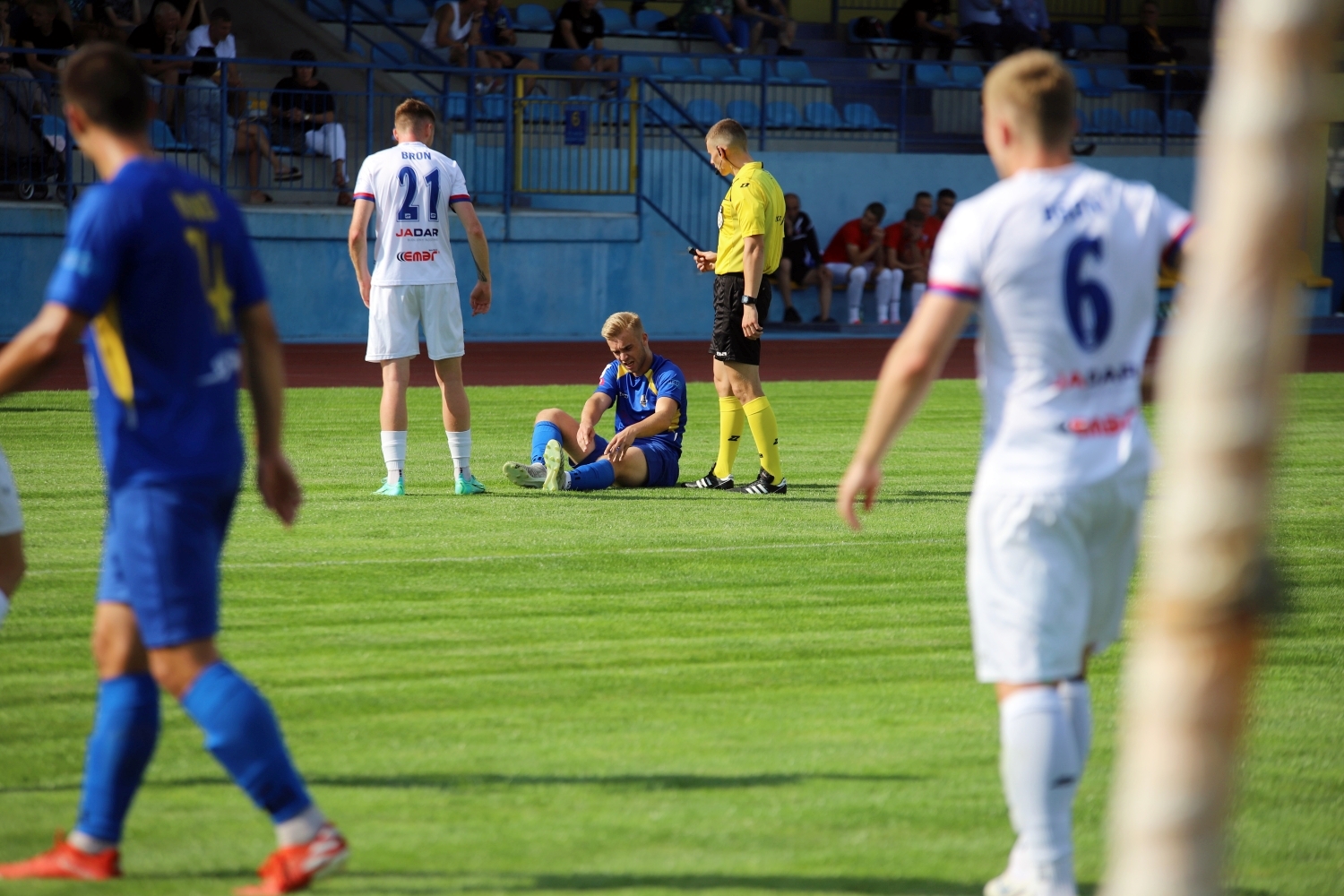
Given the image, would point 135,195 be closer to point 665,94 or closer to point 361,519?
point 361,519

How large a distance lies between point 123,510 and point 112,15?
2095 cm

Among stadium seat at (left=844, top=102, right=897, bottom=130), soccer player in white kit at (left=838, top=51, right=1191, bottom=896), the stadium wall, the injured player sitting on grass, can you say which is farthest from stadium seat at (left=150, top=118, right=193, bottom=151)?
soccer player in white kit at (left=838, top=51, right=1191, bottom=896)

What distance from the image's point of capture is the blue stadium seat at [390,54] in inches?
1017

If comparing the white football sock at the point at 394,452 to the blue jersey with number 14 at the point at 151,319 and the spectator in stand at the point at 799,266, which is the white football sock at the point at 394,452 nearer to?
the blue jersey with number 14 at the point at 151,319

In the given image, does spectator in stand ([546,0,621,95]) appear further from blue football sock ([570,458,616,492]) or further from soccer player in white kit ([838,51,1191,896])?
soccer player in white kit ([838,51,1191,896])

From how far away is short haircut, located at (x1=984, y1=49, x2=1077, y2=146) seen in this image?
3736mm

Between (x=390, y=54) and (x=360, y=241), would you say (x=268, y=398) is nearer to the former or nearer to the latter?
(x=360, y=241)

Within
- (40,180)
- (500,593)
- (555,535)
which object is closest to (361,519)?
(555,535)

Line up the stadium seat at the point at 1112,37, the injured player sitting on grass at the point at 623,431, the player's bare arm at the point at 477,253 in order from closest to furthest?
the player's bare arm at the point at 477,253, the injured player sitting on grass at the point at 623,431, the stadium seat at the point at 1112,37

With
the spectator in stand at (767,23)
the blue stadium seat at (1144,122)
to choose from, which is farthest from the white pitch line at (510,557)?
the blue stadium seat at (1144,122)

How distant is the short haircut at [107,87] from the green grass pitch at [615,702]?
6.11 ft

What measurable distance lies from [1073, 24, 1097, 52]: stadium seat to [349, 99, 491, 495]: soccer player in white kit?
85.2 ft

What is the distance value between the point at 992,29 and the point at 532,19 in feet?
28.6

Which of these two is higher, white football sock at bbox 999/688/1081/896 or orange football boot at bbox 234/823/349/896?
white football sock at bbox 999/688/1081/896
